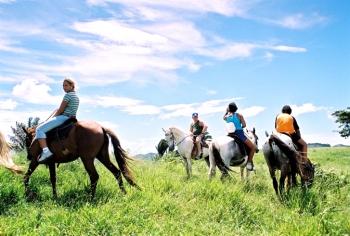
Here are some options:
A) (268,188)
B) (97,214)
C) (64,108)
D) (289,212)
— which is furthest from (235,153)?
(97,214)

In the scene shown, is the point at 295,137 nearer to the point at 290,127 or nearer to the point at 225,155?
the point at 290,127

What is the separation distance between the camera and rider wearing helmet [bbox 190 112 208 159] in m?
17.0

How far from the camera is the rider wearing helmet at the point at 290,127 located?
1247 centimetres

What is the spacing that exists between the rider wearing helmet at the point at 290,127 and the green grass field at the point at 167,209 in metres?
1.00

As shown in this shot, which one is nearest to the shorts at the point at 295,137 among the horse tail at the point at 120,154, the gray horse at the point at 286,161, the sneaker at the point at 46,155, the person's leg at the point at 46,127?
the gray horse at the point at 286,161

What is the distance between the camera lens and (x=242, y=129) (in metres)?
14.2

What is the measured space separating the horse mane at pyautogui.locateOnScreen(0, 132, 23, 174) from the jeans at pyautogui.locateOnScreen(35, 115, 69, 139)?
6.60 ft

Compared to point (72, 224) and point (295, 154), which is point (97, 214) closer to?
point (72, 224)

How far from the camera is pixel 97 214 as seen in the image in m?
7.94

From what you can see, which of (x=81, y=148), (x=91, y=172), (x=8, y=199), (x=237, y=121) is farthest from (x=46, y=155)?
(x=237, y=121)

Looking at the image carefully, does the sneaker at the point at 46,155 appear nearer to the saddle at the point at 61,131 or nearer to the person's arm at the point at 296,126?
the saddle at the point at 61,131

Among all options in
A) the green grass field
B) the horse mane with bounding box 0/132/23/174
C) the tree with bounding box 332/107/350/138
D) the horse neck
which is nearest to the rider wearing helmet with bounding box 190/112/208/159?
the horse neck

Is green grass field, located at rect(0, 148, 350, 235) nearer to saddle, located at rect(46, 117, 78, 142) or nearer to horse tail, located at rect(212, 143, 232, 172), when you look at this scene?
saddle, located at rect(46, 117, 78, 142)

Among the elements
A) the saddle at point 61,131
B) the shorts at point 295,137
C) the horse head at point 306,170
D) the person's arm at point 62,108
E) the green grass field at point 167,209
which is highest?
the person's arm at point 62,108
